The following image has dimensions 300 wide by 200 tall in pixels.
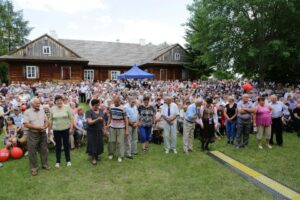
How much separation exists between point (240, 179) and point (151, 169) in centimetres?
212

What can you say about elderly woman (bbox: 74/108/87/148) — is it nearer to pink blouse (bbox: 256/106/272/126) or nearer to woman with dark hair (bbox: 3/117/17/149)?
woman with dark hair (bbox: 3/117/17/149)

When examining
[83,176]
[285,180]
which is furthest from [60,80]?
[285,180]

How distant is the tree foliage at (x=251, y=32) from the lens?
18.7 metres

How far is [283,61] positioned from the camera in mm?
20969

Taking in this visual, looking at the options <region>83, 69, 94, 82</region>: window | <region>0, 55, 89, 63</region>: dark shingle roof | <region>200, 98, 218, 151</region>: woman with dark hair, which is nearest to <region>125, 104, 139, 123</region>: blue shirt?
<region>200, 98, 218, 151</region>: woman with dark hair

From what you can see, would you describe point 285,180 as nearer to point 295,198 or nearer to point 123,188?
point 295,198

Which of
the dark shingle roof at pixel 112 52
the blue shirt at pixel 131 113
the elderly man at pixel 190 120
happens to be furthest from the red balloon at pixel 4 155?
the dark shingle roof at pixel 112 52

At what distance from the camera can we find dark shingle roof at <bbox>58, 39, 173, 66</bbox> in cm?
3197

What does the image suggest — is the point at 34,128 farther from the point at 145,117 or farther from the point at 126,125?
the point at 145,117

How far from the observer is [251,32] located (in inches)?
783

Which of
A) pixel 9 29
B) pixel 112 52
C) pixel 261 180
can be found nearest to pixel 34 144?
pixel 261 180

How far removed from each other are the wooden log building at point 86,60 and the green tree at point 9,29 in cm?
1432

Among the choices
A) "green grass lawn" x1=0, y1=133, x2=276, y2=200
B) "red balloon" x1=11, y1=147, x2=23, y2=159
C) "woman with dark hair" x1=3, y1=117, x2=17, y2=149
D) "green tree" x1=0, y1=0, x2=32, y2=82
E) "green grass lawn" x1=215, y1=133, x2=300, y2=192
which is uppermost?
"green tree" x1=0, y1=0, x2=32, y2=82

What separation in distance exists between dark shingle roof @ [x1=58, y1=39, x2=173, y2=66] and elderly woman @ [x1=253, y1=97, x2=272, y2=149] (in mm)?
24344
